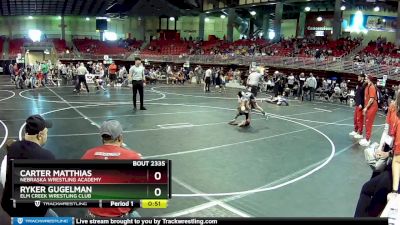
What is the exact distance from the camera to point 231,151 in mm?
9773

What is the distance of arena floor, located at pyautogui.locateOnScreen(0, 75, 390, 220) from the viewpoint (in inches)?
249

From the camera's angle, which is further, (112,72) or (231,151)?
(112,72)

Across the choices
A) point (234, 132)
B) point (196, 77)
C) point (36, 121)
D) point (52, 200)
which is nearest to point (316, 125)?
point (234, 132)

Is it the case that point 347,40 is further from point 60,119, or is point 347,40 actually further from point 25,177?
point 25,177

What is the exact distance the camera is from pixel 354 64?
27.5 m

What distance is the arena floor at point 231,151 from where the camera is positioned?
249 inches

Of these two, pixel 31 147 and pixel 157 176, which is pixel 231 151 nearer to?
pixel 31 147

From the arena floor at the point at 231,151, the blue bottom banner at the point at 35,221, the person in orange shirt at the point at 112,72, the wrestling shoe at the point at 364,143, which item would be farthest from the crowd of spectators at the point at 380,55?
the blue bottom banner at the point at 35,221

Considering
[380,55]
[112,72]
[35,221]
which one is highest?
[380,55]

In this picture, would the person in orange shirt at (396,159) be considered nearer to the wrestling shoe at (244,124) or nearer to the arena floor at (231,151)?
the arena floor at (231,151)

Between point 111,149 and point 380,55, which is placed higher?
point 380,55
